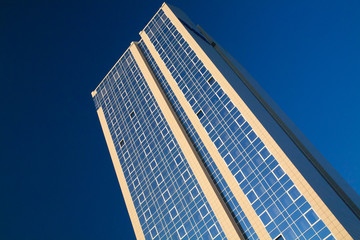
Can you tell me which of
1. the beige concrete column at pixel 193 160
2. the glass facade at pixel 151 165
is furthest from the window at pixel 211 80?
the glass facade at pixel 151 165

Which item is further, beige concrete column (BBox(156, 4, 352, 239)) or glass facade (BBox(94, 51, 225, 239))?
glass facade (BBox(94, 51, 225, 239))

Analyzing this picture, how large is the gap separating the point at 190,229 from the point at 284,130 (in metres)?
21.2

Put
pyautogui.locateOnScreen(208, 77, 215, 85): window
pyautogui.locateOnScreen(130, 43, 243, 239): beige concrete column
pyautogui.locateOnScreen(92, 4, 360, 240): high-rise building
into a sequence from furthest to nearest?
pyautogui.locateOnScreen(208, 77, 215, 85): window
pyautogui.locateOnScreen(130, 43, 243, 239): beige concrete column
pyautogui.locateOnScreen(92, 4, 360, 240): high-rise building

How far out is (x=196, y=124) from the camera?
51031mm

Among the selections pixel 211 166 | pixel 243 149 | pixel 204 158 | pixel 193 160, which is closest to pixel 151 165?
pixel 193 160

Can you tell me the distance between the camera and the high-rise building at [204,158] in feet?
122

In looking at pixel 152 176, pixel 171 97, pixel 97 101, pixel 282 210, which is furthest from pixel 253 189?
pixel 97 101

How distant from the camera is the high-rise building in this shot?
1465 inches

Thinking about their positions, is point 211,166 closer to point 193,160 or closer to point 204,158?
point 204,158

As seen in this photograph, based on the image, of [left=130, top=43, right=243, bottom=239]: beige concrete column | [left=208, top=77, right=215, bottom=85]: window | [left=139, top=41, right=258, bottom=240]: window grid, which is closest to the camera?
[left=139, top=41, right=258, bottom=240]: window grid

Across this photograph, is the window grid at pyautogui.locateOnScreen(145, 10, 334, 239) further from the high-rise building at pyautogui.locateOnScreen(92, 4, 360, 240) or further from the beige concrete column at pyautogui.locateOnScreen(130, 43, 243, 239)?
the beige concrete column at pyautogui.locateOnScreen(130, 43, 243, 239)

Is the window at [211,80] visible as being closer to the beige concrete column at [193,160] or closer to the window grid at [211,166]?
the window grid at [211,166]

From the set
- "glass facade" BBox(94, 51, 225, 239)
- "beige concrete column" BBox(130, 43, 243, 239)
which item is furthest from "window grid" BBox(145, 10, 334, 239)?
"glass facade" BBox(94, 51, 225, 239)

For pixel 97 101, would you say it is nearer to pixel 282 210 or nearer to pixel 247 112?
pixel 247 112
